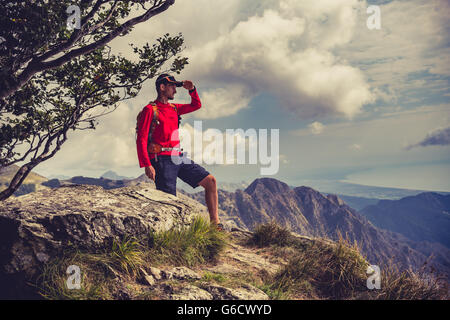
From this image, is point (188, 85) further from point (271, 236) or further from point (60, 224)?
point (271, 236)

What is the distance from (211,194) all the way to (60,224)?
3.79 metres

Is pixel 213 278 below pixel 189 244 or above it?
below

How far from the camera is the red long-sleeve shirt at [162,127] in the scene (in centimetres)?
735

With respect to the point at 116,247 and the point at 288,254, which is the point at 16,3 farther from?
the point at 288,254

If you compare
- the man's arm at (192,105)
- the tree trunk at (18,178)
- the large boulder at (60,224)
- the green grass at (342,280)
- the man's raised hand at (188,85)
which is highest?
the man's raised hand at (188,85)

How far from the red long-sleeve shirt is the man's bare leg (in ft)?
3.69

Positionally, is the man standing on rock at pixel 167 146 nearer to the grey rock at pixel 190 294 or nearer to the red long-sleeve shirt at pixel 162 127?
the red long-sleeve shirt at pixel 162 127

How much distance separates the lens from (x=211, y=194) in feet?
26.6

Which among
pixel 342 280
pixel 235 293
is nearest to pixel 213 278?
pixel 235 293

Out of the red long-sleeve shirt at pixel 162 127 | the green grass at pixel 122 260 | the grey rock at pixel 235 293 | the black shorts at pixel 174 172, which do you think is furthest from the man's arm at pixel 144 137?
the grey rock at pixel 235 293

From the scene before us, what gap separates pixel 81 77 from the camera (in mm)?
10227
